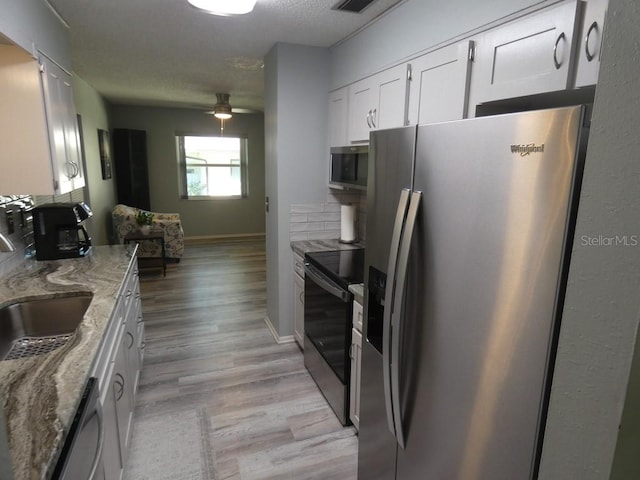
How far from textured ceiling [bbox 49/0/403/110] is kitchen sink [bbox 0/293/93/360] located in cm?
171

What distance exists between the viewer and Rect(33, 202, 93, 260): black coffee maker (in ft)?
7.70

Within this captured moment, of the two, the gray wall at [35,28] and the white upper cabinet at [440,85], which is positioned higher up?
the gray wall at [35,28]

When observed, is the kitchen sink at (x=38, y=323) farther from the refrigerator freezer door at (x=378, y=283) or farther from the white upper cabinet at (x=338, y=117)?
the white upper cabinet at (x=338, y=117)

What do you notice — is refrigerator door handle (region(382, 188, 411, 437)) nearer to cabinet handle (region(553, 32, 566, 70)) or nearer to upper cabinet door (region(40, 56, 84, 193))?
cabinet handle (region(553, 32, 566, 70))

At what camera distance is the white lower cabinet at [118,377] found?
4.88 ft

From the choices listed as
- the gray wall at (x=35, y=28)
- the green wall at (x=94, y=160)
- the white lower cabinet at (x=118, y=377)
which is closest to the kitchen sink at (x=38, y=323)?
the white lower cabinet at (x=118, y=377)

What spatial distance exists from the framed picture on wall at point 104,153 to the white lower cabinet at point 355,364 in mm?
4857

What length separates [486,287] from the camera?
0.99 metres

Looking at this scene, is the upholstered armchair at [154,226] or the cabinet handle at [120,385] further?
the upholstered armchair at [154,226]

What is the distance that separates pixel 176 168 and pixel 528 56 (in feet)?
22.3

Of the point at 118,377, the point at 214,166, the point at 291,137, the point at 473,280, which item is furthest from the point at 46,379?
the point at 214,166

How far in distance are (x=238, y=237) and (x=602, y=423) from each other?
739cm

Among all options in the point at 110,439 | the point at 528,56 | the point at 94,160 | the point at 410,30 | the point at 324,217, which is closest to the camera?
the point at 528,56

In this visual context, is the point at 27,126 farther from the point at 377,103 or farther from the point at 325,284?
the point at 377,103
